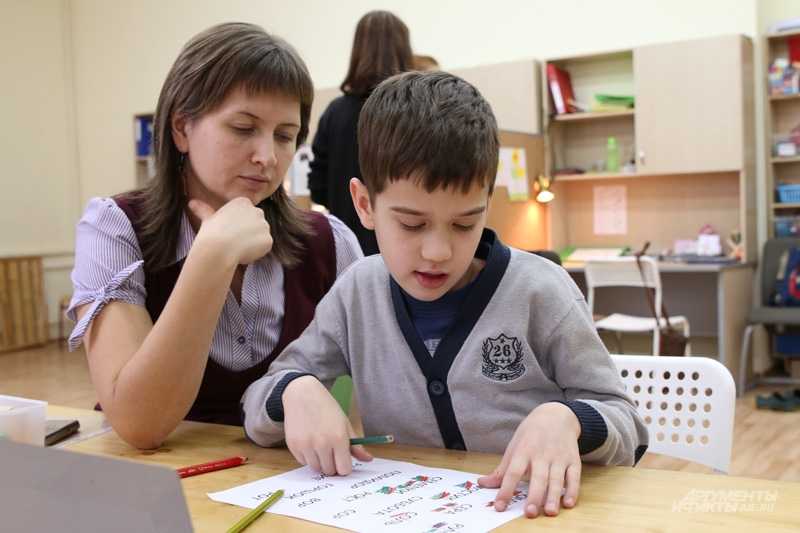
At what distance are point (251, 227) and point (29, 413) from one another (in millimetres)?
359

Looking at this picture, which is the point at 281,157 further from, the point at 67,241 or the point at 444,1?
the point at 67,241

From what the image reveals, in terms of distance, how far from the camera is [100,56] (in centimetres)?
785

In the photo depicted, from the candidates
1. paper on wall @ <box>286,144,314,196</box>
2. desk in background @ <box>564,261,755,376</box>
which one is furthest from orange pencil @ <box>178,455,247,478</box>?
paper on wall @ <box>286,144,314,196</box>

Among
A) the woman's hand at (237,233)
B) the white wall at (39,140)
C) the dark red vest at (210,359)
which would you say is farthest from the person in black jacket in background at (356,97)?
the white wall at (39,140)

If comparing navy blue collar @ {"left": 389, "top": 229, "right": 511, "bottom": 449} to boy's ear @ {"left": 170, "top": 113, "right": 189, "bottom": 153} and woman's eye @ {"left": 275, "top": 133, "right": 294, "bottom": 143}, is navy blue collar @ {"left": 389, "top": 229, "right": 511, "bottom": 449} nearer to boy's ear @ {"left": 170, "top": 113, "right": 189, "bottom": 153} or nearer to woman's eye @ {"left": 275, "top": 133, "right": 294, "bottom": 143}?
woman's eye @ {"left": 275, "top": 133, "right": 294, "bottom": 143}

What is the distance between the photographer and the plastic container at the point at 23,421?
38.9 inches

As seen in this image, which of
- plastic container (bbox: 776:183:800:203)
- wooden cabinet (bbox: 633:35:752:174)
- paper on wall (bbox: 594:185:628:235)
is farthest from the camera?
paper on wall (bbox: 594:185:628:235)

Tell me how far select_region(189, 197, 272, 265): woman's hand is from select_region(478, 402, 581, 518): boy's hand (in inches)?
18.0

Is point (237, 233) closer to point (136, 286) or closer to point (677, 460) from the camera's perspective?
point (136, 286)

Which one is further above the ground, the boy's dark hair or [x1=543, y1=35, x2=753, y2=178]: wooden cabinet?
[x1=543, y1=35, x2=753, y2=178]: wooden cabinet

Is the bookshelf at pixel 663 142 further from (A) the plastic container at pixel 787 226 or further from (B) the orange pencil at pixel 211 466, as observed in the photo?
(B) the orange pencil at pixel 211 466

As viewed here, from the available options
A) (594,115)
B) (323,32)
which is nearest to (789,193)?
(594,115)

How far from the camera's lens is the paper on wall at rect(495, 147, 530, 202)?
15.1ft

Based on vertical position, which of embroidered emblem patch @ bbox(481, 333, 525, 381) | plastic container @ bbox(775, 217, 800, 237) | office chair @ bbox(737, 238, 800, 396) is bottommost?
office chair @ bbox(737, 238, 800, 396)
